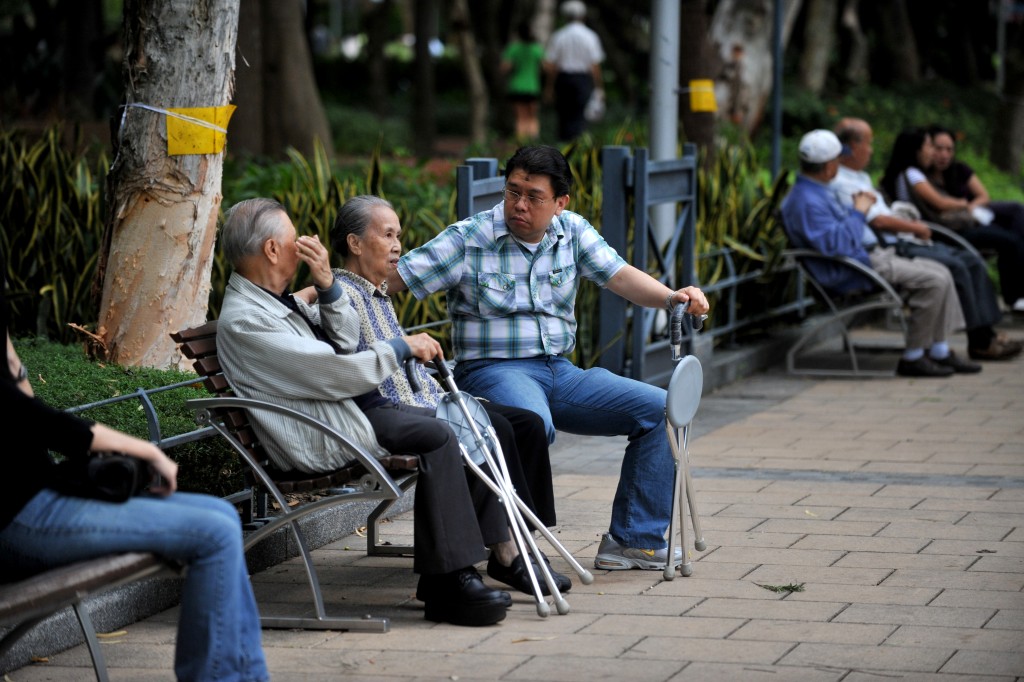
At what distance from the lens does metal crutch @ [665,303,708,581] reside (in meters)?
5.22

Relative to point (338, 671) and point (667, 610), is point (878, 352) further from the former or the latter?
point (338, 671)

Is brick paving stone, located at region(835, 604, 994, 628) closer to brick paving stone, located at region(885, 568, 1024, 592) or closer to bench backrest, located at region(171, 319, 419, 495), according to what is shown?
brick paving stone, located at region(885, 568, 1024, 592)

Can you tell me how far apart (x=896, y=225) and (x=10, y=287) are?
545cm

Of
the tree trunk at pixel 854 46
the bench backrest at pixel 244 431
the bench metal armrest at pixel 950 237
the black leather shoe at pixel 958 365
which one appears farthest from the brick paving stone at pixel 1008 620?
the tree trunk at pixel 854 46

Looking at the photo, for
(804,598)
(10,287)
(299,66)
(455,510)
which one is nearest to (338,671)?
(455,510)

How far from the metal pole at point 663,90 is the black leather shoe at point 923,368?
5.83 ft

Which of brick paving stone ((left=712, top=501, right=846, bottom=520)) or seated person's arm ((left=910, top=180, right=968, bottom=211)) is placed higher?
seated person's arm ((left=910, top=180, right=968, bottom=211))

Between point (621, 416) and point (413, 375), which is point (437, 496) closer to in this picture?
point (413, 375)

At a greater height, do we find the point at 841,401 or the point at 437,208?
the point at 437,208

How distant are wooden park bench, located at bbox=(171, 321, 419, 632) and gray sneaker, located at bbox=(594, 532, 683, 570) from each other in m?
0.89

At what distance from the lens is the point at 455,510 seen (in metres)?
4.80

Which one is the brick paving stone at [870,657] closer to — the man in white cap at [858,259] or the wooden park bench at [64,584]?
the wooden park bench at [64,584]

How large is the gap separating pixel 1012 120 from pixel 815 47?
9.15 metres

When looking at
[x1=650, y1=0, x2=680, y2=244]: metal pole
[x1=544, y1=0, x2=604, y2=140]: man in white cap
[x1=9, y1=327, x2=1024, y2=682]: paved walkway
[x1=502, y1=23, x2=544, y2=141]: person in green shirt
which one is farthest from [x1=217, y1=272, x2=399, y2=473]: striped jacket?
[x1=502, y1=23, x2=544, y2=141]: person in green shirt
